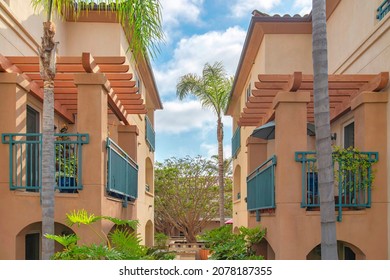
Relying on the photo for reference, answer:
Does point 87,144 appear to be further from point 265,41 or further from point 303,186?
point 265,41

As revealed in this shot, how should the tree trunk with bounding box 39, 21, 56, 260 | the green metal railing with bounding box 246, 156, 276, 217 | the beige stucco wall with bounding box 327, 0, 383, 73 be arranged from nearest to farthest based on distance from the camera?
the tree trunk with bounding box 39, 21, 56, 260, the green metal railing with bounding box 246, 156, 276, 217, the beige stucco wall with bounding box 327, 0, 383, 73

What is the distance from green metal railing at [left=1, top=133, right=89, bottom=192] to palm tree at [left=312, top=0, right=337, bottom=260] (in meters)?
4.63

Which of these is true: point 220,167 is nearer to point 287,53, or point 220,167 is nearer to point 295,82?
point 287,53

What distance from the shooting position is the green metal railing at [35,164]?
8852mm

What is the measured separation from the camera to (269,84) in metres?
10.1

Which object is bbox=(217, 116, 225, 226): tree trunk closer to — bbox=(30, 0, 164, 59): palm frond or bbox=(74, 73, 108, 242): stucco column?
bbox=(74, 73, 108, 242): stucco column

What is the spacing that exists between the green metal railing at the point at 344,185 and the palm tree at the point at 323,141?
8.01 ft

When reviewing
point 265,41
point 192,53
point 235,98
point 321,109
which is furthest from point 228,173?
point 321,109

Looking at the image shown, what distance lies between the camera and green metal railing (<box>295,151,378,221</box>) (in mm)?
8906

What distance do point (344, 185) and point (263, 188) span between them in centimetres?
207

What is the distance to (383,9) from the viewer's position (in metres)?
10.3

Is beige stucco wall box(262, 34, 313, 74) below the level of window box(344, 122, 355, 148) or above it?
above

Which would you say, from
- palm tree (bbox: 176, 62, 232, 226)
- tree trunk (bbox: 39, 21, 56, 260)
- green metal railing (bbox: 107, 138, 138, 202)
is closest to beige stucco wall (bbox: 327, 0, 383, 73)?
green metal railing (bbox: 107, 138, 138, 202)
